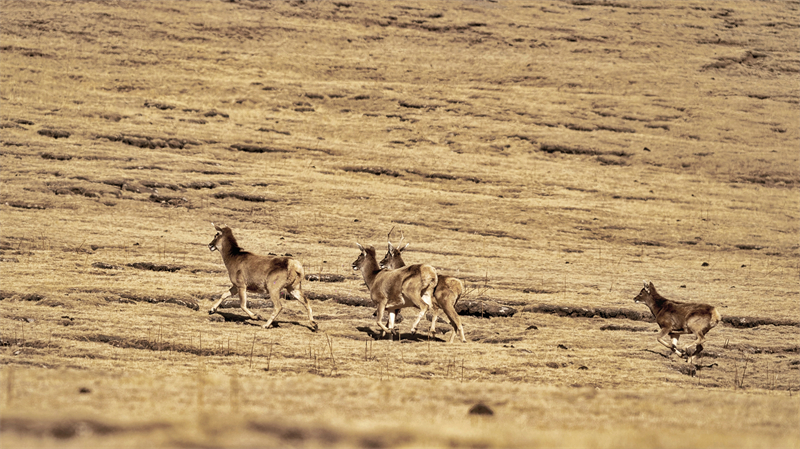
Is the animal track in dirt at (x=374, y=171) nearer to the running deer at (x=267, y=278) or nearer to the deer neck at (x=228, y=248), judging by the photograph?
the deer neck at (x=228, y=248)

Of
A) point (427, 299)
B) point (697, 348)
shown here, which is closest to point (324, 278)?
point (427, 299)

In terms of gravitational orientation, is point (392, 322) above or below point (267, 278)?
below

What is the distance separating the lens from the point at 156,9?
63.0 metres

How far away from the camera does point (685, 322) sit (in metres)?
15.6

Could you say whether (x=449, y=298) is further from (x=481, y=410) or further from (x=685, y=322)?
(x=481, y=410)

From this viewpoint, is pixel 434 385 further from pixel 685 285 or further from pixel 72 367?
pixel 685 285

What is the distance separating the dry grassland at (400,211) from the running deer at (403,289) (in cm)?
57

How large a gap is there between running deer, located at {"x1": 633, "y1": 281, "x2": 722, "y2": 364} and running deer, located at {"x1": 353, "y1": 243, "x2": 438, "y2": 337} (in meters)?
4.89

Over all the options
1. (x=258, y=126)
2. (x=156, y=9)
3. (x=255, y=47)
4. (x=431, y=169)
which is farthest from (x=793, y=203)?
(x=156, y=9)

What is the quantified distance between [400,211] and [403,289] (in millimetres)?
15492

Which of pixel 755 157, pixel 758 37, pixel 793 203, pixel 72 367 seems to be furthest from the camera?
pixel 758 37

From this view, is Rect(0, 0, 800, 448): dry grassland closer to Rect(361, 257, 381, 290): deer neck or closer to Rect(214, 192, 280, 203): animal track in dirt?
Rect(214, 192, 280, 203): animal track in dirt

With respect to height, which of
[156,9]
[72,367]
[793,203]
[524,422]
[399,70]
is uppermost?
[156,9]

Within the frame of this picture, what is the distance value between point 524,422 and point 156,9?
62.6 meters
